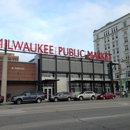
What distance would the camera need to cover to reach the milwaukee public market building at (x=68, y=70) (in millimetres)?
33344

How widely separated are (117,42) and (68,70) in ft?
149

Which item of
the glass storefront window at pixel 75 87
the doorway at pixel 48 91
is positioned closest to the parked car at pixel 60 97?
the doorway at pixel 48 91

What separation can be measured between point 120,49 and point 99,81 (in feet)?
130

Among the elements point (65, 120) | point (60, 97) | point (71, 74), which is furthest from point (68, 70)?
point (65, 120)

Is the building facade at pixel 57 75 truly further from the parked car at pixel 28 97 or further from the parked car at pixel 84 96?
the parked car at pixel 28 97

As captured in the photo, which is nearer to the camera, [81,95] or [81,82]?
[81,95]

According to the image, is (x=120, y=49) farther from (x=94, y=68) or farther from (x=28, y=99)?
(x=28, y=99)

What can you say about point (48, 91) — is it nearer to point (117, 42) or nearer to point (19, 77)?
point (19, 77)

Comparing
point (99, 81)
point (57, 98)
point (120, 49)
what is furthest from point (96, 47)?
point (57, 98)

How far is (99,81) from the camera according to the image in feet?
124

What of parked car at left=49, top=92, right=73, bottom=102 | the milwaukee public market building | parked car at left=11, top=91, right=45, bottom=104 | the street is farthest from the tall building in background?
the street

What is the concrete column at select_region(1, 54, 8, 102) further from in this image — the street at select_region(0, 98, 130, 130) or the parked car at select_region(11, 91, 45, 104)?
the street at select_region(0, 98, 130, 130)

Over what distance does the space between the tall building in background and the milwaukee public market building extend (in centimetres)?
2638

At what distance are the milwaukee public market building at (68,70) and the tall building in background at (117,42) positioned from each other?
26382mm
